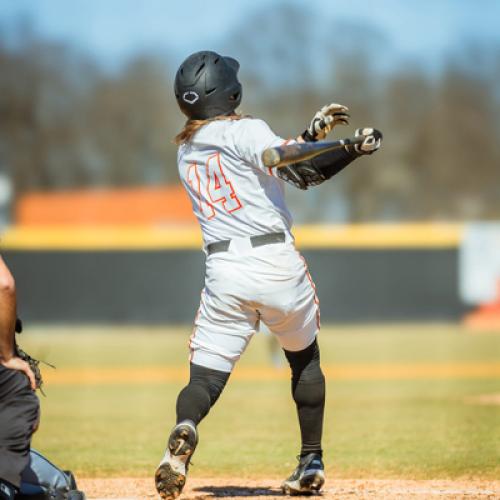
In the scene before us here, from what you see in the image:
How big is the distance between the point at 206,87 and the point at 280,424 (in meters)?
4.31

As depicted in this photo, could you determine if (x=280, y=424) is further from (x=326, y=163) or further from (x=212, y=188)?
(x=326, y=163)

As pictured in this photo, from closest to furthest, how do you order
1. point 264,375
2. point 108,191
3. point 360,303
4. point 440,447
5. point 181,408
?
point 181,408, point 440,447, point 264,375, point 360,303, point 108,191

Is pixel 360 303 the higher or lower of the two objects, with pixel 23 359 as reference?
lower

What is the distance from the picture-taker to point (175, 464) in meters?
4.57

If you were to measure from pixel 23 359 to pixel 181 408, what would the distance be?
2.53 ft

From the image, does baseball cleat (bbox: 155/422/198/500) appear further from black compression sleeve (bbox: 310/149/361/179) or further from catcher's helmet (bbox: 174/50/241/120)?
catcher's helmet (bbox: 174/50/241/120)

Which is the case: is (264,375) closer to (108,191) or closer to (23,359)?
(23,359)

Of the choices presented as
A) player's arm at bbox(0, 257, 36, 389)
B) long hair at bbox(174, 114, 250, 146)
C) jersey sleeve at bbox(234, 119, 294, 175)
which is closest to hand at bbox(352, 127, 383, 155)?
jersey sleeve at bbox(234, 119, 294, 175)

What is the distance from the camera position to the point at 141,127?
3050cm

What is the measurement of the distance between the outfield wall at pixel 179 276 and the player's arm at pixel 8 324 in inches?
628

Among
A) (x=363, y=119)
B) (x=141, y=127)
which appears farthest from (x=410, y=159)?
(x=141, y=127)

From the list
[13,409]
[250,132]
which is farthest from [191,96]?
[13,409]

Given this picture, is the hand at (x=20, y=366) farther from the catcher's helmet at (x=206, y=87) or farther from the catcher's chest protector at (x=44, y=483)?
the catcher's helmet at (x=206, y=87)

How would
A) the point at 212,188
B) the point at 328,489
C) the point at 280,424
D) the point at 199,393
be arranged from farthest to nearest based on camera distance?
the point at 280,424, the point at 328,489, the point at 212,188, the point at 199,393
